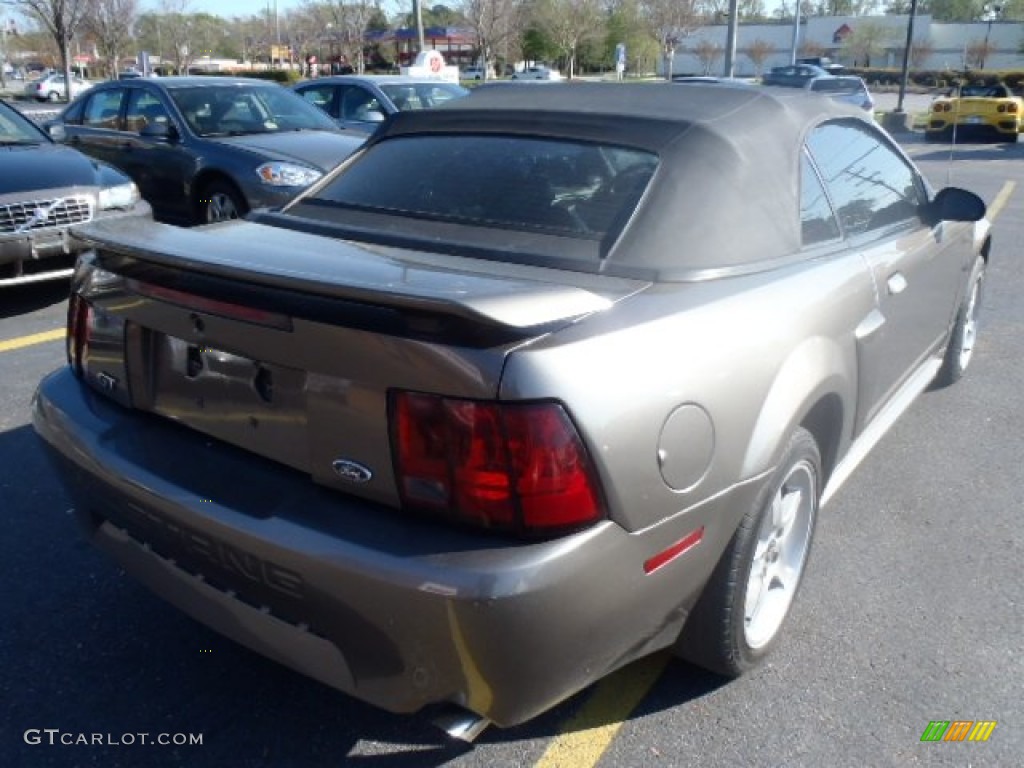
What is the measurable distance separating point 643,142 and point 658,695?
1.64 meters

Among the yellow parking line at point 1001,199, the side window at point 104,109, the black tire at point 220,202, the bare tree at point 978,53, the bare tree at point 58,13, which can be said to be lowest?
the yellow parking line at point 1001,199

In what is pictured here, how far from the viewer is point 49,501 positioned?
3539mm

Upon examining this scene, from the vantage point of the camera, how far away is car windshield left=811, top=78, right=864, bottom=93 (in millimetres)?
15852

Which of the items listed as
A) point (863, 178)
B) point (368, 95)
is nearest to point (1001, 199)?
point (368, 95)

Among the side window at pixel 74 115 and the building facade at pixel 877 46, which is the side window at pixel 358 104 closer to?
the side window at pixel 74 115

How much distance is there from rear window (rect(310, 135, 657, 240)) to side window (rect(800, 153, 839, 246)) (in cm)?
55

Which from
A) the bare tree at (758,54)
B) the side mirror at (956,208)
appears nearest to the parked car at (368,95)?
the side mirror at (956,208)

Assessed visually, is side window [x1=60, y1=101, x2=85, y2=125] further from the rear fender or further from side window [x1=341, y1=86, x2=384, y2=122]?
the rear fender

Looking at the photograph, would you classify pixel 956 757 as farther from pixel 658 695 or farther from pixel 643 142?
pixel 643 142

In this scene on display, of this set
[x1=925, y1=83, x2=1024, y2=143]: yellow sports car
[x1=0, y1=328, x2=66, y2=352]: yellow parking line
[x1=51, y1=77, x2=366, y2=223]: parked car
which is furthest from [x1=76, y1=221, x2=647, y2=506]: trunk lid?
[x1=925, y1=83, x2=1024, y2=143]: yellow sports car

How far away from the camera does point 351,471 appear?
199 cm

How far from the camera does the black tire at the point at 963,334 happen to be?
4766 millimetres

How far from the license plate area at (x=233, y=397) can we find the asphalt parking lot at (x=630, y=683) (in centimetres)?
79

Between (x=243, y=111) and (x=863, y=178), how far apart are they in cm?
713
